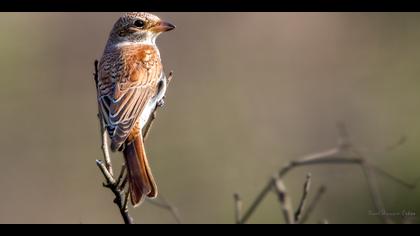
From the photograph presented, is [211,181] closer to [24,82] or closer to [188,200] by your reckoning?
[188,200]

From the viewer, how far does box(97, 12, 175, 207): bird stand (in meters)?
4.09

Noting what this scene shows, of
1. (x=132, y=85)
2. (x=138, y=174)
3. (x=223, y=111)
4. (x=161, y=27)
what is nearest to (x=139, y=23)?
(x=161, y=27)

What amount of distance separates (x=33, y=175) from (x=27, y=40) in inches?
76.1

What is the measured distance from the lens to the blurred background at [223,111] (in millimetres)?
8547

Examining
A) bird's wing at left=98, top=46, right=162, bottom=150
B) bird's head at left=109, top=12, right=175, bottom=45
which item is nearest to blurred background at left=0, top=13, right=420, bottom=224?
bird's head at left=109, top=12, right=175, bottom=45

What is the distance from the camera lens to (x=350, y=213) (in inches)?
330

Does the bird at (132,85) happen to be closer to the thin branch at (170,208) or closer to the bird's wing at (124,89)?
the bird's wing at (124,89)

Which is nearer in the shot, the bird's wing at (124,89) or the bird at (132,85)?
the bird at (132,85)

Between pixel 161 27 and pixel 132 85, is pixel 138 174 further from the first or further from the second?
pixel 161 27

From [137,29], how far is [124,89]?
1.66 ft

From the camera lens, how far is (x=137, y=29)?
16.3 feet

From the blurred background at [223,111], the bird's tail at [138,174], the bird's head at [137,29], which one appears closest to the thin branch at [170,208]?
the bird's tail at [138,174]

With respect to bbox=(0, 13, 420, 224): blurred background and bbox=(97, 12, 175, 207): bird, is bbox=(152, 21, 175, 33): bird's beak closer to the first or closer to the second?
bbox=(97, 12, 175, 207): bird
